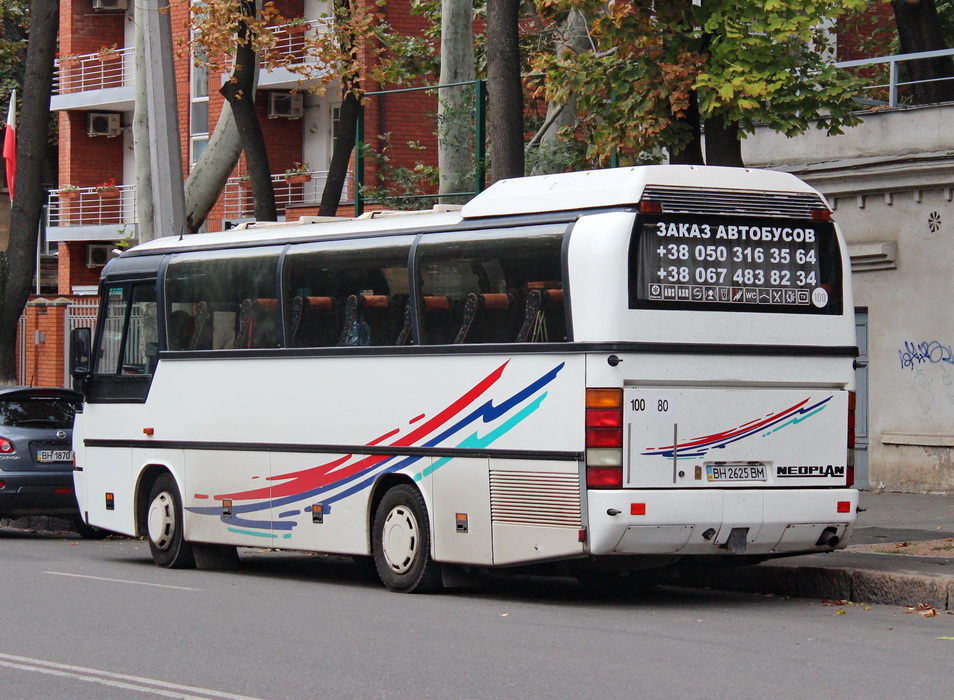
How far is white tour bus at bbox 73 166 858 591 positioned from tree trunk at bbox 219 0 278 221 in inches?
259

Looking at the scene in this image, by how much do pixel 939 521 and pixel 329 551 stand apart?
6.91 meters

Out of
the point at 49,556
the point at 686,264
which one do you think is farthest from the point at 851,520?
the point at 49,556

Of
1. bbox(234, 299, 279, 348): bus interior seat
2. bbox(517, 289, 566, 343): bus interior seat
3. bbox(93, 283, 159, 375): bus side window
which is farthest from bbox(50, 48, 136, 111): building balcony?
bbox(517, 289, 566, 343): bus interior seat

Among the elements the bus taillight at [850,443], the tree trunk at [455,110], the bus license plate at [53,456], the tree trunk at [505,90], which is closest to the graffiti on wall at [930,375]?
the tree trunk at [455,110]

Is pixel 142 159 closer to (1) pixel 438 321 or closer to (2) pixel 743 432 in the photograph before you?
(1) pixel 438 321

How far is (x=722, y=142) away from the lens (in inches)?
615

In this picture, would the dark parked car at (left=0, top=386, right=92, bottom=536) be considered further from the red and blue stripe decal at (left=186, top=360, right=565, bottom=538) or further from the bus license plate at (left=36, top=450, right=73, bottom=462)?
the red and blue stripe decal at (left=186, top=360, right=565, bottom=538)

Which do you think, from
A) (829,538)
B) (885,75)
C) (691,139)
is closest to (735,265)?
(829,538)

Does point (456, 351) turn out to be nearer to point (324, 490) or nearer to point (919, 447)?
point (324, 490)

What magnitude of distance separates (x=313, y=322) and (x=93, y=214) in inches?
1293

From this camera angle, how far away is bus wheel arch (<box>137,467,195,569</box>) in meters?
15.3

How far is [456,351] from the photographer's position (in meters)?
12.4

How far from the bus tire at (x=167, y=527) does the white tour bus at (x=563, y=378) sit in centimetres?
134

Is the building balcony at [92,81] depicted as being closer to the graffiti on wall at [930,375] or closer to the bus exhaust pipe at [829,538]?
the graffiti on wall at [930,375]
